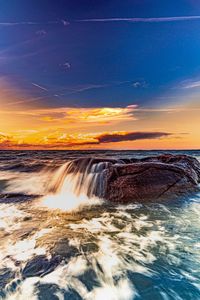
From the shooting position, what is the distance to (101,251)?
4668 mm

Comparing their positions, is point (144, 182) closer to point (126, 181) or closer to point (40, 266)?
point (126, 181)

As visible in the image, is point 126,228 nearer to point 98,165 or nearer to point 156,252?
point 156,252

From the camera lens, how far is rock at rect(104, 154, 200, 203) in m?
8.62

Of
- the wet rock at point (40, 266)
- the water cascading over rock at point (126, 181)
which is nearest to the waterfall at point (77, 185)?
the water cascading over rock at point (126, 181)

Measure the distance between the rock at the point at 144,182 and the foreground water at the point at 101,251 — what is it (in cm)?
69

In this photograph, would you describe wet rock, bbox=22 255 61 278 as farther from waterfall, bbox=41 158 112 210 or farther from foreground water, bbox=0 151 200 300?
waterfall, bbox=41 158 112 210

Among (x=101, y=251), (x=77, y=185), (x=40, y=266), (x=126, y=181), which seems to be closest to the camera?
(x=40, y=266)

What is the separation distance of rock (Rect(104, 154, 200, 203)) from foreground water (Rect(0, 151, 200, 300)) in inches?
27.2

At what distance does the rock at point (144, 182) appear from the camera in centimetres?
862

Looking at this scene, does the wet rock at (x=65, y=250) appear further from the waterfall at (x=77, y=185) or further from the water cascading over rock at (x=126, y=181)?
the water cascading over rock at (x=126, y=181)

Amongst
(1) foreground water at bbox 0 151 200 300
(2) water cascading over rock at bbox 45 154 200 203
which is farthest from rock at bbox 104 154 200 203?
(1) foreground water at bbox 0 151 200 300

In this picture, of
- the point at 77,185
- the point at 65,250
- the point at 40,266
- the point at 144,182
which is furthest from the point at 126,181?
the point at 40,266

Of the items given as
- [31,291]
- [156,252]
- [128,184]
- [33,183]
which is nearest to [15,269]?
[31,291]

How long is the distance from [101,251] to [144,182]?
14.7 feet
